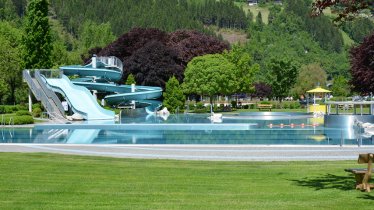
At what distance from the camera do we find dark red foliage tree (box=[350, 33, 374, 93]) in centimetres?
4791

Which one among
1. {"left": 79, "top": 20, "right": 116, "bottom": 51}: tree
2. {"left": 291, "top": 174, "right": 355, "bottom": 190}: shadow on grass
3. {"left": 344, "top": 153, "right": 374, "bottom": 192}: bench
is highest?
{"left": 79, "top": 20, "right": 116, "bottom": 51}: tree

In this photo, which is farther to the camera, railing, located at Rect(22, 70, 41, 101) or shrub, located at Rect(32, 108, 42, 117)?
shrub, located at Rect(32, 108, 42, 117)

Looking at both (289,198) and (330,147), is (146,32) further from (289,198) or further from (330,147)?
(289,198)

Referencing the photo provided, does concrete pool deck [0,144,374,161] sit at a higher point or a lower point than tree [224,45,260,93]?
lower

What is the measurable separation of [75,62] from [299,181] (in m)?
A: 72.6

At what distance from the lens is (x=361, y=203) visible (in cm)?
866

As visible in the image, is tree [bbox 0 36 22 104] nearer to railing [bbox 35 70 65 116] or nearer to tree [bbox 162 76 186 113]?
railing [bbox 35 70 65 116]

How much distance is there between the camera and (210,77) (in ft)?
192

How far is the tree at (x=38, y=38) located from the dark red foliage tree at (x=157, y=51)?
9998mm

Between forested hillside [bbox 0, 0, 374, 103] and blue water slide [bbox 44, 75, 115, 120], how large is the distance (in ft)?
51.1

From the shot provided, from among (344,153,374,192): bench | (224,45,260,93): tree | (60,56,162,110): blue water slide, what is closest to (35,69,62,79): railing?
(60,56,162,110): blue water slide

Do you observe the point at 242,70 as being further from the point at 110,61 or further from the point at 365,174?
the point at 365,174

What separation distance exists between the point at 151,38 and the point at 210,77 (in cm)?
1386

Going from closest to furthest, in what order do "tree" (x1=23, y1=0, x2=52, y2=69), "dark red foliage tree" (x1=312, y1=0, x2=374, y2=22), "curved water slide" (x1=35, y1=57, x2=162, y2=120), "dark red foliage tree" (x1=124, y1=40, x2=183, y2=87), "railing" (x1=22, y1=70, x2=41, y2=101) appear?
"dark red foliage tree" (x1=312, y1=0, x2=374, y2=22) → "curved water slide" (x1=35, y1=57, x2=162, y2=120) → "railing" (x1=22, y1=70, x2=41, y2=101) → "tree" (x1=23, y1=0, x2=52, y2=69) → "dark red foliage tree" (x1=124, y1=40, x2=183, y2=87)
